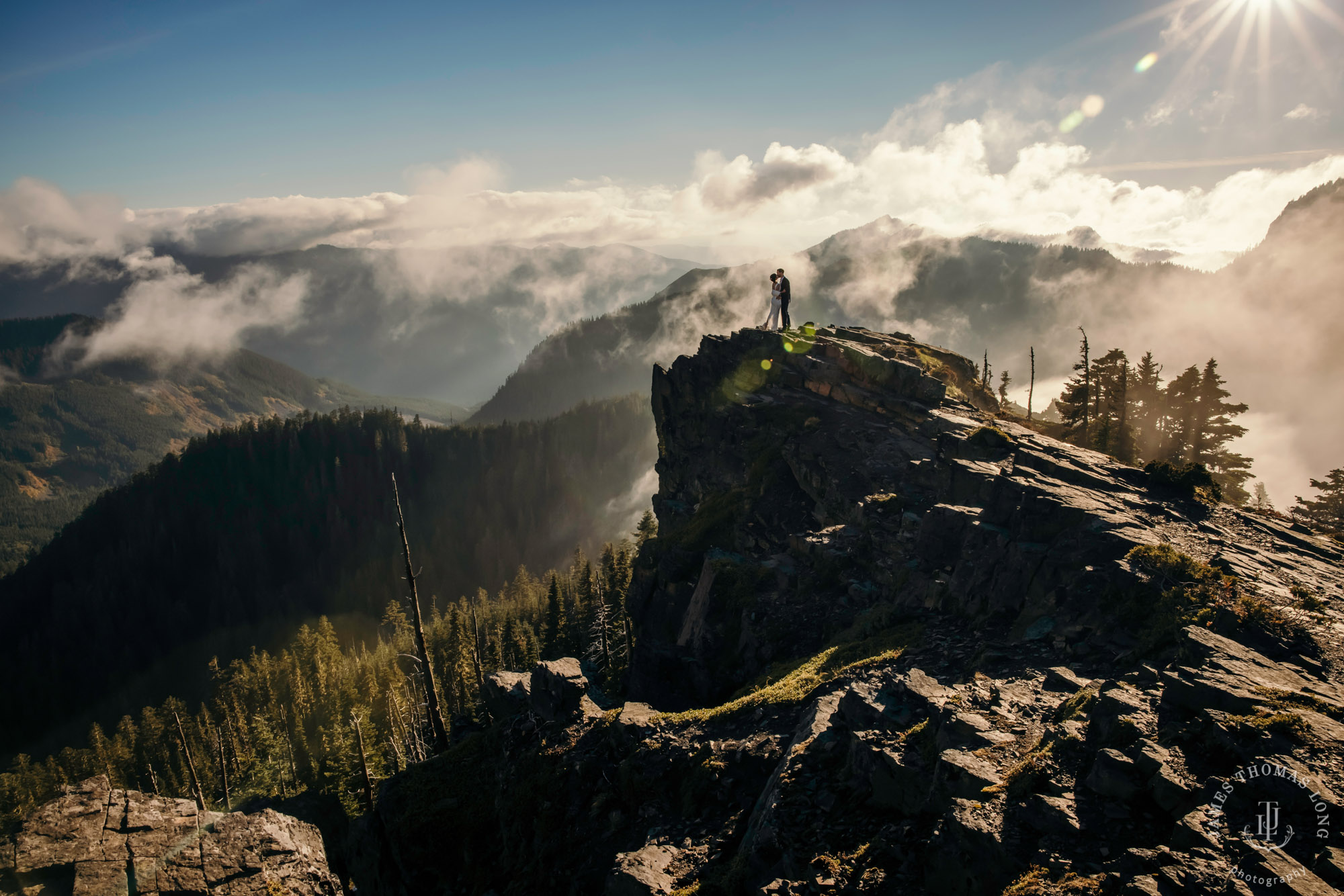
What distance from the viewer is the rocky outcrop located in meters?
11.0

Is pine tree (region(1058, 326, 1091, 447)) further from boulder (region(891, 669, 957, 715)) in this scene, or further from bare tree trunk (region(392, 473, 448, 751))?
bare tree trunk (region(392, 473, 448, 751))

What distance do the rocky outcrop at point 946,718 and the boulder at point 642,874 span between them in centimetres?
8

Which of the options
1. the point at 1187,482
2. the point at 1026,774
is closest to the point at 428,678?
the point at 1026,774

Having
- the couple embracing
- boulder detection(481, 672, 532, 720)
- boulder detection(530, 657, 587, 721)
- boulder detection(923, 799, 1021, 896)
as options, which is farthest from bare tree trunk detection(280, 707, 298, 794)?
boulder detection(923, 799, 1021, 896)

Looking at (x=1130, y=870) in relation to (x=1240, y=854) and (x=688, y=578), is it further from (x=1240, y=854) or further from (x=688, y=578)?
(x=688, y=578)

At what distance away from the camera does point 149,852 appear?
20109 millimetres

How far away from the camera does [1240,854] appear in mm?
9578

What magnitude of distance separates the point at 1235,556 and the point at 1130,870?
681 inches

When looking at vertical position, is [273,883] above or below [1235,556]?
below

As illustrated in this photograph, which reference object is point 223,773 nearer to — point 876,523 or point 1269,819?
point 876,523

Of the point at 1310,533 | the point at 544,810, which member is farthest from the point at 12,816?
the point at 1310,533

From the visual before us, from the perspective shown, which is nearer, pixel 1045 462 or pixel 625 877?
pixel 625 877

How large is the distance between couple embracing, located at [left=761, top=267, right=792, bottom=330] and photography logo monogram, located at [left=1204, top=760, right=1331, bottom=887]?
107ft

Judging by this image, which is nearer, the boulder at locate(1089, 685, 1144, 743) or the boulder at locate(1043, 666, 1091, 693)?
the boulder at locate(1089, 685, 1144, 743)
